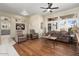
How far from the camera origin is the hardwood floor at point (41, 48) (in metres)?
2.06

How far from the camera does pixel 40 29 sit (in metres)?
2.12

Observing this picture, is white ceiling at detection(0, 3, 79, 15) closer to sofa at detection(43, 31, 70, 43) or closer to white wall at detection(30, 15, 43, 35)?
white wall at detection(30, 15, 43, 35)

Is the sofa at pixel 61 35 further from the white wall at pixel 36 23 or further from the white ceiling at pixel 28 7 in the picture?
the white ceiling at pixel 28 7

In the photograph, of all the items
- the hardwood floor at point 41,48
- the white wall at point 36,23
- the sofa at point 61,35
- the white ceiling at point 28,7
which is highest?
the white ceiling at point 28,7

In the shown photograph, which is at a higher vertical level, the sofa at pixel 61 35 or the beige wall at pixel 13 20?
the beige wall at pixel 13 20

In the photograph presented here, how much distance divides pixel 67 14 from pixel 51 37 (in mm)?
499

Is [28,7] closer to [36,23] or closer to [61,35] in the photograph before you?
[36,23]

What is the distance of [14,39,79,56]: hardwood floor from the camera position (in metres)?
2.06

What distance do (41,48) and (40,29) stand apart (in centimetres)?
35

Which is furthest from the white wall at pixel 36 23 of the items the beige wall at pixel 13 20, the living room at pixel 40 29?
the beige wall at pixel 13 20

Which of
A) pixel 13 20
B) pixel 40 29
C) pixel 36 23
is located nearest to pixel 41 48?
pixel 40 29

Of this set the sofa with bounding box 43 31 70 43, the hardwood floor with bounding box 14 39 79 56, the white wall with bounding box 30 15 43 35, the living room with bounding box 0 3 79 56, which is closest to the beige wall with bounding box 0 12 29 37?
the living room with bounding box 0 3 79 56

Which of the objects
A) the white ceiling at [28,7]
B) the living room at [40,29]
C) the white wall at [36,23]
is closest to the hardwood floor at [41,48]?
the living room at [40,29]

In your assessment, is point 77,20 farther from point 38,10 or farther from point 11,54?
point 11,54
